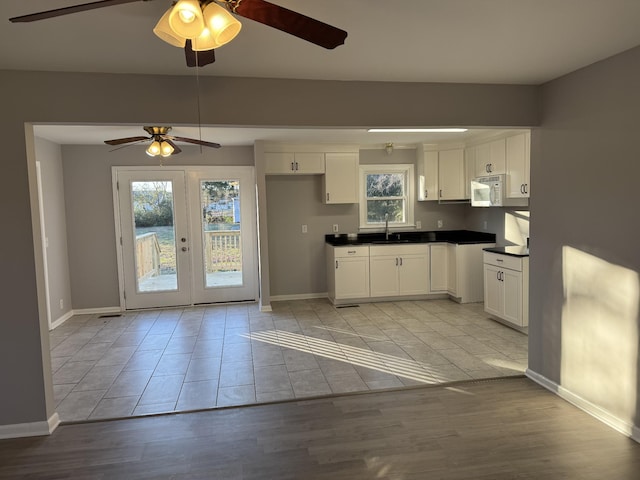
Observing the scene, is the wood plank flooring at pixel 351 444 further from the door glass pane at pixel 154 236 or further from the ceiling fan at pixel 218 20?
the door glass pane at pixel 154 236

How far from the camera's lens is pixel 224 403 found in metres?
3.18

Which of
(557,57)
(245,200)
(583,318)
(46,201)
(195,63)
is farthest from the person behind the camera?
(245,200)

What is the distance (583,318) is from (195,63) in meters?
2.98

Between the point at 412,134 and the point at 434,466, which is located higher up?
the point at 412,134

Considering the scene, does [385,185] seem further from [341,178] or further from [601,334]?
[601,334]

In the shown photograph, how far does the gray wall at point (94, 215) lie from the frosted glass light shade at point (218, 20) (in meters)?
4.64

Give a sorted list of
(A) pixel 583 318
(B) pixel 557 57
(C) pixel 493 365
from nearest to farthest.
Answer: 1. (B) pixel 557 57
2. (A) pixel 583 318
3. (C) pixel 493 365

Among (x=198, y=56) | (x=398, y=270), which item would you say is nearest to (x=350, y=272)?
(x=398, y=270)

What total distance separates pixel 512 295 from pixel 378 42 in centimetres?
348

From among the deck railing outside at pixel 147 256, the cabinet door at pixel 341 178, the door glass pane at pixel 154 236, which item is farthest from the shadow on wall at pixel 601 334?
the deck railing outside at pixel 147 256

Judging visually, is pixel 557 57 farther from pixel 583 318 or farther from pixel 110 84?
pixel 110 84

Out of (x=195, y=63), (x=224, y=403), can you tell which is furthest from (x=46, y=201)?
(x=195, y=63)

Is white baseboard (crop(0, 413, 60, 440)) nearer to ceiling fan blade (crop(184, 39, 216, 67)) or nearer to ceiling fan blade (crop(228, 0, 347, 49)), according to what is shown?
ceiling fan blade (crop(184, 39, 216, 67))

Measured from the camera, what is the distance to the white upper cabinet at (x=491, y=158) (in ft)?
17.3
